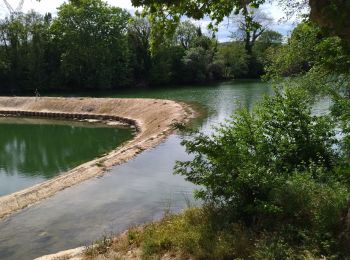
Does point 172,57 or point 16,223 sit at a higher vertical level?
point 172,57

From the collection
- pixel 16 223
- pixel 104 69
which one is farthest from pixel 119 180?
pixel 104 69

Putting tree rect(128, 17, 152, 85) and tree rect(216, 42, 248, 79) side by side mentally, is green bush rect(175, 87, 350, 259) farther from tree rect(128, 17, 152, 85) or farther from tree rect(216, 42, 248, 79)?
tree rect(216, 42, 248, 79)

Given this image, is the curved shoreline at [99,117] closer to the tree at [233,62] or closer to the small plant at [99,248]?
the small plant at [99,248]

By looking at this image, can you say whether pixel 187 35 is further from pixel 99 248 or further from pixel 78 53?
pixel 99 248

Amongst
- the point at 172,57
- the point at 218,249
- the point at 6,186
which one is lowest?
the point at 6,186

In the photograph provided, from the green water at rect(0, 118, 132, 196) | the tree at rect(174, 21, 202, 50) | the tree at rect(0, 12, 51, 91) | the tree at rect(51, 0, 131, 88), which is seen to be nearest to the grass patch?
the green water at rect(0, 118, 132, 196)

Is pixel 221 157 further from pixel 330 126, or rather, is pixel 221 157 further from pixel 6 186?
pixel 6 186

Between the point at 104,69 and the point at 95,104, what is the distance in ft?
75.0

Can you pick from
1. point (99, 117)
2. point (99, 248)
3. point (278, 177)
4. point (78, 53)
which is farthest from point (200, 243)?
point (78, 53)

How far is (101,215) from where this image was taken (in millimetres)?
14352

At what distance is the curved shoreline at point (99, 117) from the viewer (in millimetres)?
17047

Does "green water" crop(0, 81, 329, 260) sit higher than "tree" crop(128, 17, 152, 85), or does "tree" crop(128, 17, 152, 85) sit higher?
"tree" crop(128, 17, 152, 85)

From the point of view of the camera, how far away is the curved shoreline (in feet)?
55.9

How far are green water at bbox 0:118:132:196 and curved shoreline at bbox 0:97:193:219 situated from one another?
5.73ft
